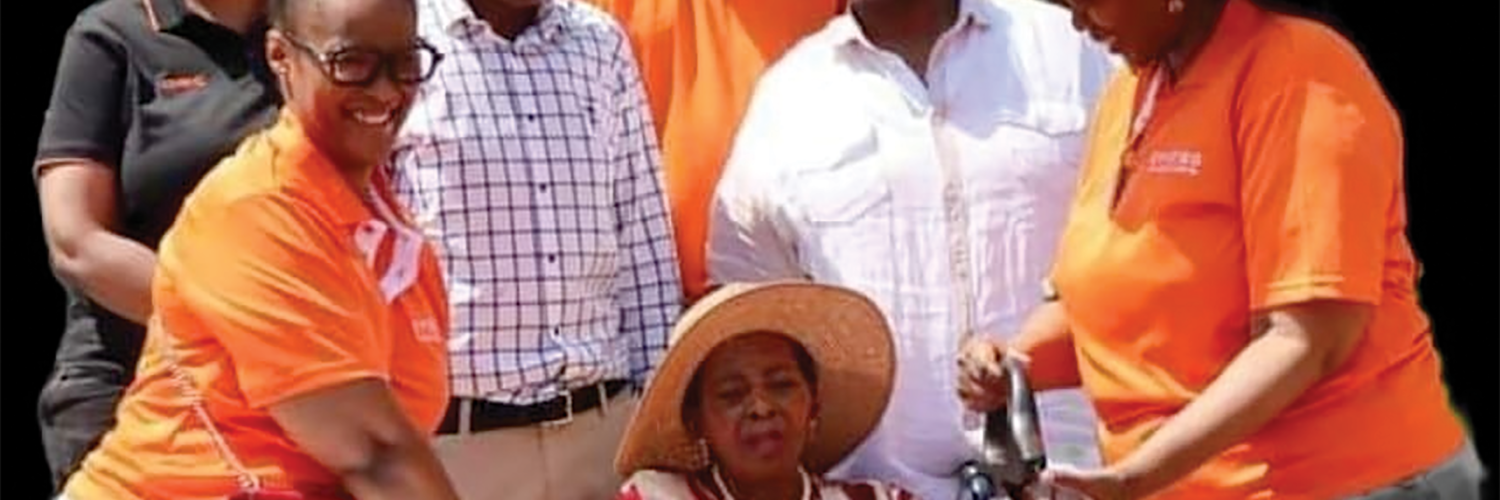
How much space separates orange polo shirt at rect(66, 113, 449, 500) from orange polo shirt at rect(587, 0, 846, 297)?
942 mm

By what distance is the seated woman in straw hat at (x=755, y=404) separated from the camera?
425cm

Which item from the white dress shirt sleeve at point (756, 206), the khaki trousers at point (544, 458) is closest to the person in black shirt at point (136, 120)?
the khaki trousers at point (544, 458)

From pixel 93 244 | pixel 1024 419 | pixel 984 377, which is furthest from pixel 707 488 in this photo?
pixel 93 244

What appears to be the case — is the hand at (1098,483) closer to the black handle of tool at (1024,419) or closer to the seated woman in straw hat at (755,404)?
the black handle of tool at (1024,419)

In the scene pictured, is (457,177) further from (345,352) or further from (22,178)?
(22,178)

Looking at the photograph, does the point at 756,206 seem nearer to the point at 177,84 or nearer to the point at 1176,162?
the point at 177,84

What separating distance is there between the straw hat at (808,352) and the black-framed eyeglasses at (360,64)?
2.39 ft

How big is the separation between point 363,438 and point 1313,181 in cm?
95

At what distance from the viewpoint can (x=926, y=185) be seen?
4254 millimetres

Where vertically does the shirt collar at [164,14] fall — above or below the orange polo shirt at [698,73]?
above

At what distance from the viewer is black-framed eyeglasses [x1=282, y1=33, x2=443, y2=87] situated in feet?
11.6

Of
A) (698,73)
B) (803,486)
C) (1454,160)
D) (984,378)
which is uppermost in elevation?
(698,73)

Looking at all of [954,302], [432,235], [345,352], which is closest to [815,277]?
[954,302]

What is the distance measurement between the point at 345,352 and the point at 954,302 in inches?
41.2
